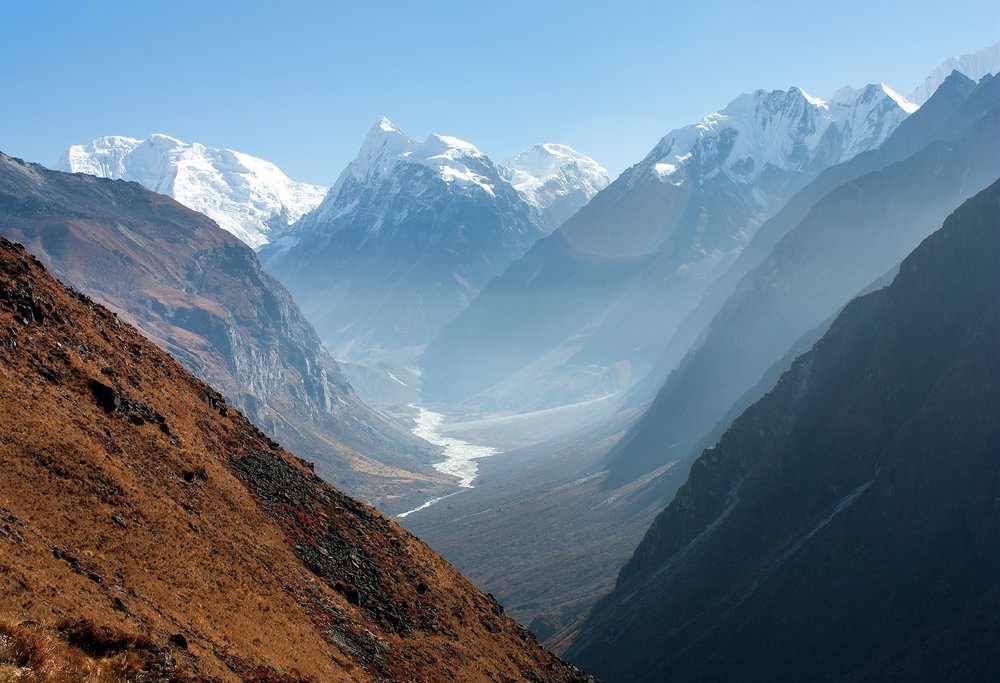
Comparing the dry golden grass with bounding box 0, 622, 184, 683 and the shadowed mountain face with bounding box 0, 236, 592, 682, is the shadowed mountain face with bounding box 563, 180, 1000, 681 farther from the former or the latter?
the dry golden grass with bounding box 0, 622, 184, 683

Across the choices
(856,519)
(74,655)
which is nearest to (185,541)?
(74,655)

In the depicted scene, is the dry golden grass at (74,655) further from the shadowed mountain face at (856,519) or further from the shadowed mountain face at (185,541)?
the shadowed mountain face at (856,519)

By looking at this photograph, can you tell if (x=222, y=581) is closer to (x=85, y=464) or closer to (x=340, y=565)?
(x=85, y=464)

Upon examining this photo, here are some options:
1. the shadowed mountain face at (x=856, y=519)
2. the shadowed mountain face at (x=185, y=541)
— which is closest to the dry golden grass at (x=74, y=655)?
the shadowed mountain face at (x=185, y=541)

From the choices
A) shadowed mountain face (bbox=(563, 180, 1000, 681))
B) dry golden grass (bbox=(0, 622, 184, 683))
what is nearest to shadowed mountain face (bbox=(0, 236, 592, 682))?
dry golden grass (bbox=(0, 622, 184, 683))

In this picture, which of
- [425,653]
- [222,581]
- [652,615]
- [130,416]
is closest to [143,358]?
[130,416]

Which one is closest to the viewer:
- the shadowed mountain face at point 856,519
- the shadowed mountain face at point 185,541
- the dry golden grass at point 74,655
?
the dry golden grass at point 74,655
